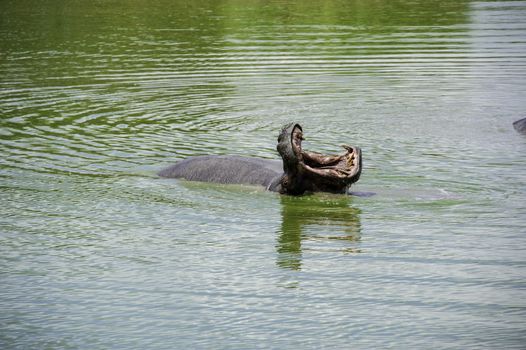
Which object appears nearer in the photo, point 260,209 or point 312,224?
point 312,224

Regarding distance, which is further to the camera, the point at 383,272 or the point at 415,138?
the point at 415,138

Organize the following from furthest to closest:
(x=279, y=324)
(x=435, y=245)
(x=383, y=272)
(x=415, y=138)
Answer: (x=415, y=138) < (x=435, y=245) < (x=383, y=272) < (x=279, y=324)

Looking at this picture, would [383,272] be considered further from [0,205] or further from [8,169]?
[8,169]

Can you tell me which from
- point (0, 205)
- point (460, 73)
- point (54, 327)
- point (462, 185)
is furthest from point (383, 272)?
point (460, 73)

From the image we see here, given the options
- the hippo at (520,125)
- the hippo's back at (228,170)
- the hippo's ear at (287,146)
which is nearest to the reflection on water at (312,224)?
the hippo's ear at (287,146)

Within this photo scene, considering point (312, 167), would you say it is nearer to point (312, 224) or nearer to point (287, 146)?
point (287, 146)

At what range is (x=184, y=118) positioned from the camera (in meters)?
15.9

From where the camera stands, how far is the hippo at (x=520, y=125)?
14.0 meters

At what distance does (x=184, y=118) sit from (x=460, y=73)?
6.03 metres

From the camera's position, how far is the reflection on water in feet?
29.7

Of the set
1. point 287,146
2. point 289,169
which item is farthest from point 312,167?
point 287,146

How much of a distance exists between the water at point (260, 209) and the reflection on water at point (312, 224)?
0.10ft

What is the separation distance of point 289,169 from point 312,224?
78cm

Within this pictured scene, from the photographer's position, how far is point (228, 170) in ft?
37.7
